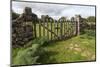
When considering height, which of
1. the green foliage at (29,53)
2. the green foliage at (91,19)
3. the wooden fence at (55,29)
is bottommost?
the green foliage at (29,53)

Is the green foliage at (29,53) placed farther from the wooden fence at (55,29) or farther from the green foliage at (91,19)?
the green foliage at (91,19)

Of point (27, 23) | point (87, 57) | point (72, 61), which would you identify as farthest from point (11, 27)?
point (87, 57)

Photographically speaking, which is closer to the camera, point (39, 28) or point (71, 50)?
point (39, 28)

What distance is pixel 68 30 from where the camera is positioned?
259 centimetres

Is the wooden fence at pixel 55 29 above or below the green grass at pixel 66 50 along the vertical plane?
above

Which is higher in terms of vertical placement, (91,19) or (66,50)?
(91,19)

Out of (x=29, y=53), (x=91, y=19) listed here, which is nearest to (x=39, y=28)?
(x=29, y=53)

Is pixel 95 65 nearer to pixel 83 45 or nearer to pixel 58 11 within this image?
pixel 83 45

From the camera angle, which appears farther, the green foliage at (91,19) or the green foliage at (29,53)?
the green foliage at (91,19)

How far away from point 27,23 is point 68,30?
54 centimetres

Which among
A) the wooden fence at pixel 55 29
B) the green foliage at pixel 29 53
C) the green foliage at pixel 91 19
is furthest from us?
the green foliage at pixel 91 19

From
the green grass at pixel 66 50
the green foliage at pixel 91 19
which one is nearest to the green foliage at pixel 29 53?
the green grass at pixel 66 50

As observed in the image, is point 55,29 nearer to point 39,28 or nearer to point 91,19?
point 39,28

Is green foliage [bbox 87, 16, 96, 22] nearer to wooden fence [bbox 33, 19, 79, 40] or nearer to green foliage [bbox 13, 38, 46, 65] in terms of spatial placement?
wooden fence [bbox 33, 19, 79, 40]
